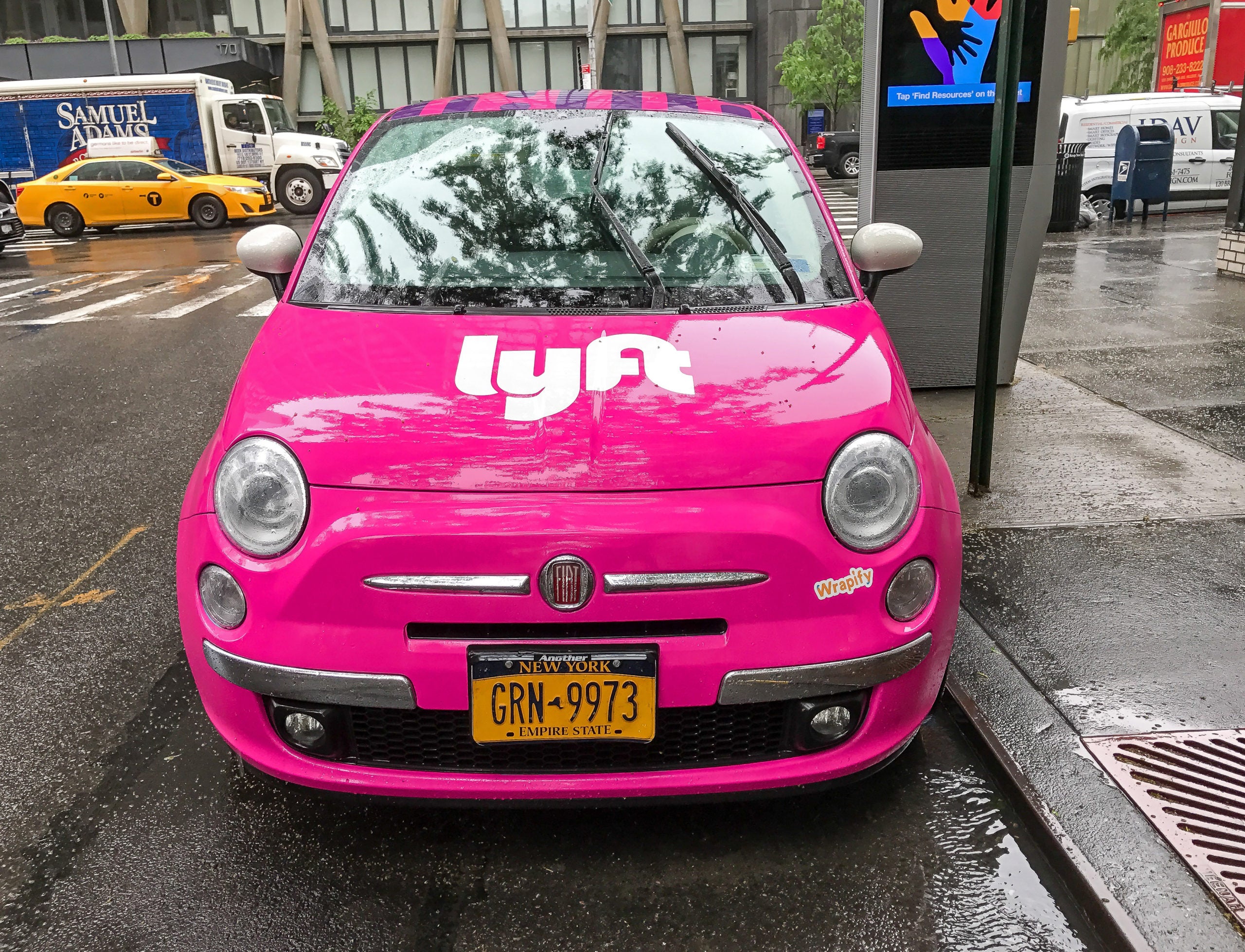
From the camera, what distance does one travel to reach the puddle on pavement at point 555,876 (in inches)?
90.0

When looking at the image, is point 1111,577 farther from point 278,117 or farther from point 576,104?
point 278,117

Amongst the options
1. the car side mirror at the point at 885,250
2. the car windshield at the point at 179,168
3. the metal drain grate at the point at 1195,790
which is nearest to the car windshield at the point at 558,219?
the car side mirror at the point at 885,250

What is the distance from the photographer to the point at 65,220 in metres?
22.4

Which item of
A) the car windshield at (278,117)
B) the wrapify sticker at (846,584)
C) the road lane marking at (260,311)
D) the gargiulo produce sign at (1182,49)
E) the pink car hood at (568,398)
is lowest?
the road lane marking at (260,311)

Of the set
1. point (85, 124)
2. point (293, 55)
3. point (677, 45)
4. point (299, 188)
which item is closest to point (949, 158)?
point (299, 188)

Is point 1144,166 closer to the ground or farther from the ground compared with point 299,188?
farther from the ground

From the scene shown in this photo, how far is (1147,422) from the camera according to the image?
572 centimetres

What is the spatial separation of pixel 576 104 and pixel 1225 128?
689 inches

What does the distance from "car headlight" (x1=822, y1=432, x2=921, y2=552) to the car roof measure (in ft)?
5.77

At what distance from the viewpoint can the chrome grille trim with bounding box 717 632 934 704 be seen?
7.44ft

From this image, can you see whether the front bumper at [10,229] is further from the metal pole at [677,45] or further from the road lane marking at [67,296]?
the metal pole at [677,45]

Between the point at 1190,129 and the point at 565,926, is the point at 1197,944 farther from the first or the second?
the point at 1190,129

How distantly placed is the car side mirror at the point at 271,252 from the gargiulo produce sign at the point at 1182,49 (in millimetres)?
Answer: 27656

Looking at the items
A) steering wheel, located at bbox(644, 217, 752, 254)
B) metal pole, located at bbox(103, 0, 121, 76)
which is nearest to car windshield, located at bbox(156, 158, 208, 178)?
metal pole, located at bbox(103, 0, 121, 76)
